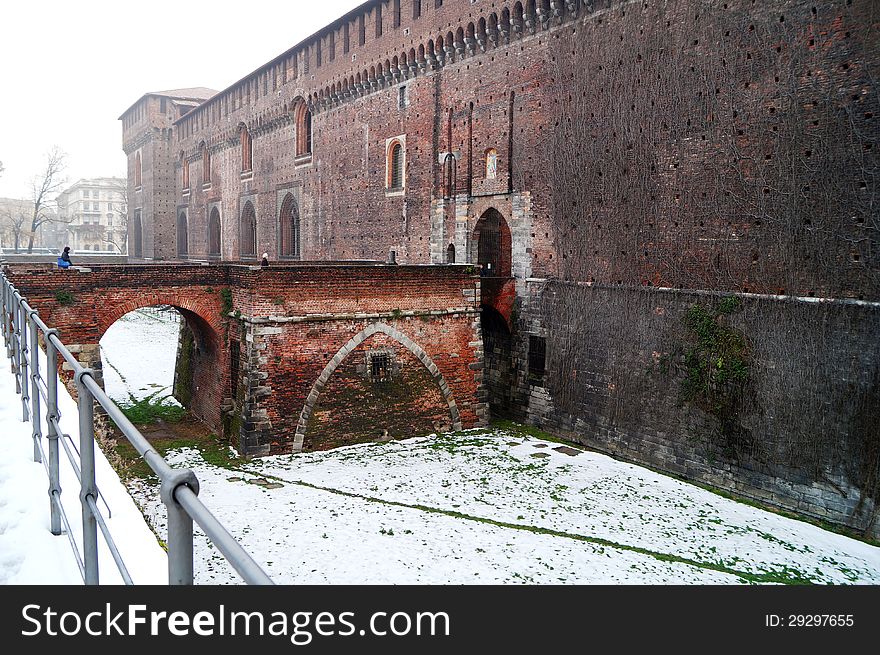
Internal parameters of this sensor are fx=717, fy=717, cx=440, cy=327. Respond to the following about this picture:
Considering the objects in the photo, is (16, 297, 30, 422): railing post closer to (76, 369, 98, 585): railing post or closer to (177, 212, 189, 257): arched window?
(76, 369, 98, 585): railing post

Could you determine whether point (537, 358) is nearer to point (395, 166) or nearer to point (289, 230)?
point (395, 166)

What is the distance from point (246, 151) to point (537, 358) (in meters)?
18.8

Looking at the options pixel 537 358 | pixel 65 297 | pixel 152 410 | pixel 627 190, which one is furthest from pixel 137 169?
pixel 627 190

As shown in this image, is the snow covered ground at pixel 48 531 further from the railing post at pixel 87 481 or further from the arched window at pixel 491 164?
the arched window at pixel 491 164

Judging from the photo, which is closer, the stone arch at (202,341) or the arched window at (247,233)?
the stone arch at (202,341)

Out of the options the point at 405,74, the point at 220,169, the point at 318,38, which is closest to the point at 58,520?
the point at 405,74

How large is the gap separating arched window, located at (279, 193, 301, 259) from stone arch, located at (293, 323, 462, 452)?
12731mm

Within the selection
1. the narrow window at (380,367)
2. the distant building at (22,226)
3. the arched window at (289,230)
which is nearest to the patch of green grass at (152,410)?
the narrow window at (380,367)

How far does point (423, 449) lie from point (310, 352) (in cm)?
286

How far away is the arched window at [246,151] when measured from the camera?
29234mm

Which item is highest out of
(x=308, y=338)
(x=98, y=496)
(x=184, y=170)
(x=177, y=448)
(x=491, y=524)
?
(x=184, y=170)

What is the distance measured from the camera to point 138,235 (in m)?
43.4

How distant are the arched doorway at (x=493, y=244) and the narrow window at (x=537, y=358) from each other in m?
2.04

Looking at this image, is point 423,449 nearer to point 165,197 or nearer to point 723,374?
point 723,374
